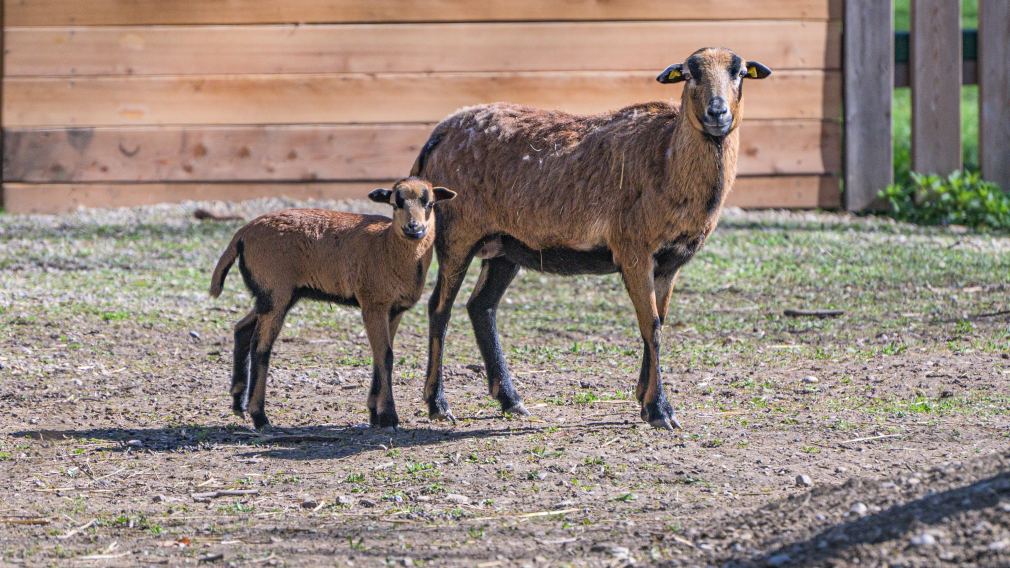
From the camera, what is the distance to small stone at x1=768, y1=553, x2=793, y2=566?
15.6 ft

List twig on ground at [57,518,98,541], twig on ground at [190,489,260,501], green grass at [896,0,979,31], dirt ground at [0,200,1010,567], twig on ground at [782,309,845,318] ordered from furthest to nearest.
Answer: green grass at [896,0,979,31]
twig on ground at [782,309,845,318]
twig on ground at [190,489,260,501]
twig on ground at [57,518,98,541]
dirt ground at [0,200,1010,567]

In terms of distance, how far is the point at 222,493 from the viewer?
6.12 m

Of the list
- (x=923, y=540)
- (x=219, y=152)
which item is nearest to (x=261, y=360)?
(x=923, y=540)

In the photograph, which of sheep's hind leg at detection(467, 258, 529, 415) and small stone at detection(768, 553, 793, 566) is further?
sheep's hind leg at detection(467, 258, 529, 415)

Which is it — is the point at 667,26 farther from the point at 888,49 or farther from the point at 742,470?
the point at 742,470

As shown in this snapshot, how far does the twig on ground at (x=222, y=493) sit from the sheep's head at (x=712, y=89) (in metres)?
2.76

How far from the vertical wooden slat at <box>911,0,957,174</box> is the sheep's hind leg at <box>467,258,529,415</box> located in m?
6.64

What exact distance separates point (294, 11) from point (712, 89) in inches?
283

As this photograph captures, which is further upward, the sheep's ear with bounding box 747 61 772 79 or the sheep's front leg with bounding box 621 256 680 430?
the sheep's ear with bounding box 747 61 772 79

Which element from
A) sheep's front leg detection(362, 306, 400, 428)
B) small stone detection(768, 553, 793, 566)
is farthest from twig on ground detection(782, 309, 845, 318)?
small stone detection(768, 553, 793, 566)

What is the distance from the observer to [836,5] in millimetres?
13352

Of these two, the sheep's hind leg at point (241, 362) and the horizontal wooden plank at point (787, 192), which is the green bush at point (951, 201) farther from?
the sheep's hind leg at point (241, 362)

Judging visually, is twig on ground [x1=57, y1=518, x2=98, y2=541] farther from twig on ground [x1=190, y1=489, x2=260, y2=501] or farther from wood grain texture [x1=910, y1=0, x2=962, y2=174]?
wood grain texture [x1=910, y1=0, x2=962, y2=174]

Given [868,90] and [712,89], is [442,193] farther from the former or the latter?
[868,90]
